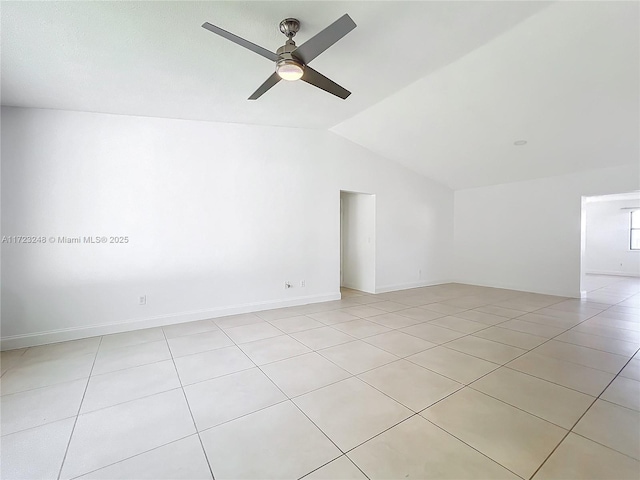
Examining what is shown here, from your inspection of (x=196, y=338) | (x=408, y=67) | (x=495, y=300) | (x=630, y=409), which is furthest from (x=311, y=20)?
(x=495, y=300)

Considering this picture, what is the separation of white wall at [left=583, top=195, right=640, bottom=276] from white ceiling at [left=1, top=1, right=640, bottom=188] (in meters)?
6.44

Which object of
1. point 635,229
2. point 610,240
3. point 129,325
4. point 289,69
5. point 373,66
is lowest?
point 129,325

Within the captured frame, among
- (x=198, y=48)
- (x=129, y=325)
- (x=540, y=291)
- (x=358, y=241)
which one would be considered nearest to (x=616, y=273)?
(x=540, y=291)

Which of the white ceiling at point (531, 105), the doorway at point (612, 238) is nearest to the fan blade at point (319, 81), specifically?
the white ceiling at point (531, 105)

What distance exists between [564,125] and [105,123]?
652 cm

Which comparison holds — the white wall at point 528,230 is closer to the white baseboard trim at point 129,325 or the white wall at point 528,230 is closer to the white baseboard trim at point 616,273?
the white baseboard trim at point 129,325

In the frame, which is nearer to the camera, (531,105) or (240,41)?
A: (240,41)

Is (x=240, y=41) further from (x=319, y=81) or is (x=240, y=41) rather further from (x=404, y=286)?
(x=404, y=286)

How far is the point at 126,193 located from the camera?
3771mm

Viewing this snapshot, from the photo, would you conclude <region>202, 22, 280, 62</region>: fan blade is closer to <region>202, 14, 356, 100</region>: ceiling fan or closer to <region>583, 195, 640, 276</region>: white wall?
<region>202, 14, 356, 100</region>: ceiling fan

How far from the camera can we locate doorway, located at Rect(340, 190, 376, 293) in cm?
614

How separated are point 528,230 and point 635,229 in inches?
242

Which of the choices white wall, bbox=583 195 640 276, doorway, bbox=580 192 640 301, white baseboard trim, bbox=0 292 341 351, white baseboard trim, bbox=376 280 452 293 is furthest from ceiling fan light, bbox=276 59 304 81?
white wall, bbox=583 195 640 276

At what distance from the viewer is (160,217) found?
156 inches
